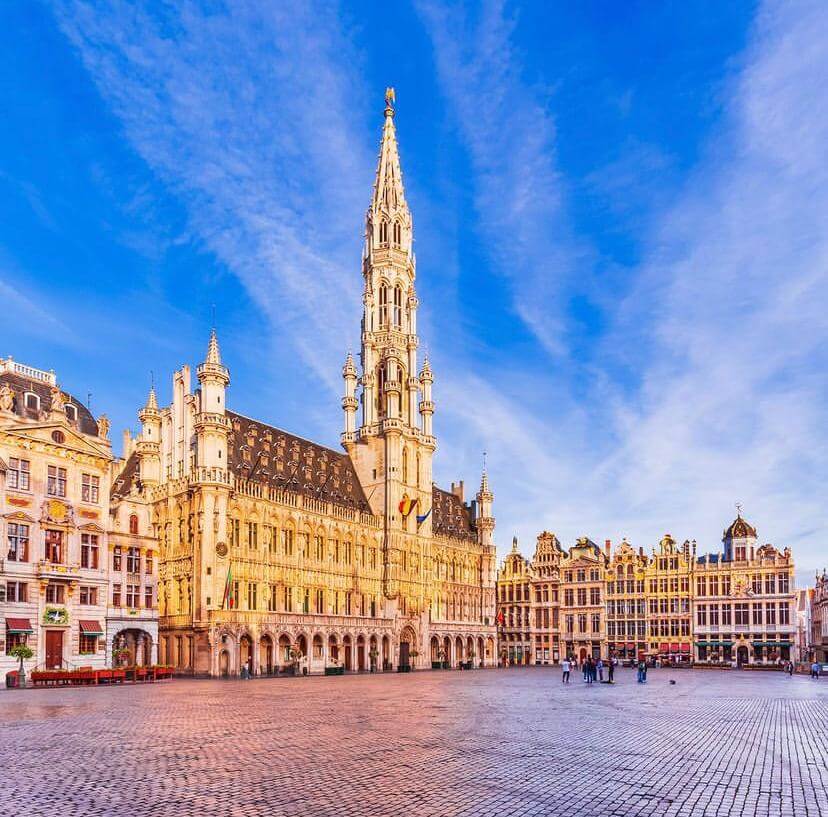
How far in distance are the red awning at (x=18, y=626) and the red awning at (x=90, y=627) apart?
4.34 metres

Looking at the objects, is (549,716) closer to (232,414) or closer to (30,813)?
(30,813)

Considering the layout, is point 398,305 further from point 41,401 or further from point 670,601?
point 41,401

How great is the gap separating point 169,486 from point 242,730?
185ft

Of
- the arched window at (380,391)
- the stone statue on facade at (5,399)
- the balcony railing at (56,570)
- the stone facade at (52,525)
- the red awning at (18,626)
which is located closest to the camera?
the red awning at (18,626)

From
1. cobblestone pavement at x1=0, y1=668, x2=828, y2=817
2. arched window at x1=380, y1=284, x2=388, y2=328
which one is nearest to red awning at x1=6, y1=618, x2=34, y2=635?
cobblestone pavement at x1=0, y1=668, x2=828, y2=817

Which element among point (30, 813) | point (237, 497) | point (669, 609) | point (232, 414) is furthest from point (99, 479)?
point (669, 609)

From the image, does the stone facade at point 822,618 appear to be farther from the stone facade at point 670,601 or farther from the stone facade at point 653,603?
the stone facade at point 670,601

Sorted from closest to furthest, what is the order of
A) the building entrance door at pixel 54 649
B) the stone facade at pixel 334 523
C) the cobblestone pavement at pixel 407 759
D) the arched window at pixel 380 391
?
the cobblestone pavement at pixel 407 759
the building entrance door at pixel 54 649
the stone facade at pixel 334 523
the arched window at pixel 380 391

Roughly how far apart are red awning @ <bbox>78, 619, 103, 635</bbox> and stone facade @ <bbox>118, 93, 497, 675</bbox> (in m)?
12.7

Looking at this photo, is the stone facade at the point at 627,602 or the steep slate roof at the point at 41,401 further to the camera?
the stone facade at the point at 627,602

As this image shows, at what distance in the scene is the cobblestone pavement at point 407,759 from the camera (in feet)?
48.7

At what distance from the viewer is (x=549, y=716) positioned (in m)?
30.5

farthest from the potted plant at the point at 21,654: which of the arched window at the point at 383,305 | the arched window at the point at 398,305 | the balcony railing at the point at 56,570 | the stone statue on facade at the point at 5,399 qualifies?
the arched window at the point at 398,305

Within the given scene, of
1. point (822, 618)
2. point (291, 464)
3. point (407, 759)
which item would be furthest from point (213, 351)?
point (822, 618)
